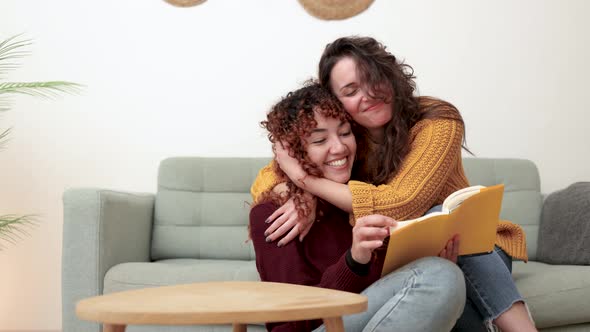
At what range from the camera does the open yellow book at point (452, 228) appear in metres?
1.30

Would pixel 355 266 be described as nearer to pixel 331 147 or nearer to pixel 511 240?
pixel 331 147

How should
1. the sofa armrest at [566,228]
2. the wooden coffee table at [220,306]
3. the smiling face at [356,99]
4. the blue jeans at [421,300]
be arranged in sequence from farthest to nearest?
the sofa armrest at [566,228] < the smiling face at [356,99] < the blue jeans at [421,300] < the wooden coffee table at [220,306]

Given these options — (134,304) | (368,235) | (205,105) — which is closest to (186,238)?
(205,105)

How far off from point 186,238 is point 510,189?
129 cm

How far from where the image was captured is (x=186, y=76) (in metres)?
3.16

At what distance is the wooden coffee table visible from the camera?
91 centimetres


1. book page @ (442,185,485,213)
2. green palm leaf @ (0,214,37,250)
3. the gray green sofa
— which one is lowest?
green palm leaf @ (0,214,37,250)

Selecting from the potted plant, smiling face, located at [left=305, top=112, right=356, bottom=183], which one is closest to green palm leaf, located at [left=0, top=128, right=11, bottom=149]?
the potted plant

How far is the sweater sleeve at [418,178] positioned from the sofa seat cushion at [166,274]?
72cm

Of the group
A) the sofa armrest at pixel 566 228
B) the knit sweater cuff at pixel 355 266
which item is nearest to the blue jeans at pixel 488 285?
the knit sweater cuff at pixel 355 266

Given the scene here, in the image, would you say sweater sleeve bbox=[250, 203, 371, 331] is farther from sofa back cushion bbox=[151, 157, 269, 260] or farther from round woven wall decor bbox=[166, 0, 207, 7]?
round woven wall decor bbox=[166, 0, 207, 7]

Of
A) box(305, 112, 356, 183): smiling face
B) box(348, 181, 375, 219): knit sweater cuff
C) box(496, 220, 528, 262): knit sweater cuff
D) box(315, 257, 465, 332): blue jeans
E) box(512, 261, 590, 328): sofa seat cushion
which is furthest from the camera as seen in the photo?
box(512, 261, 590, 328): sofa seat cushion

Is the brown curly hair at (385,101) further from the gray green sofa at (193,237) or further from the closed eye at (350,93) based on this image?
the gray green sofa at (193,237)

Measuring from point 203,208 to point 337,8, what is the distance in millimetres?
1076
